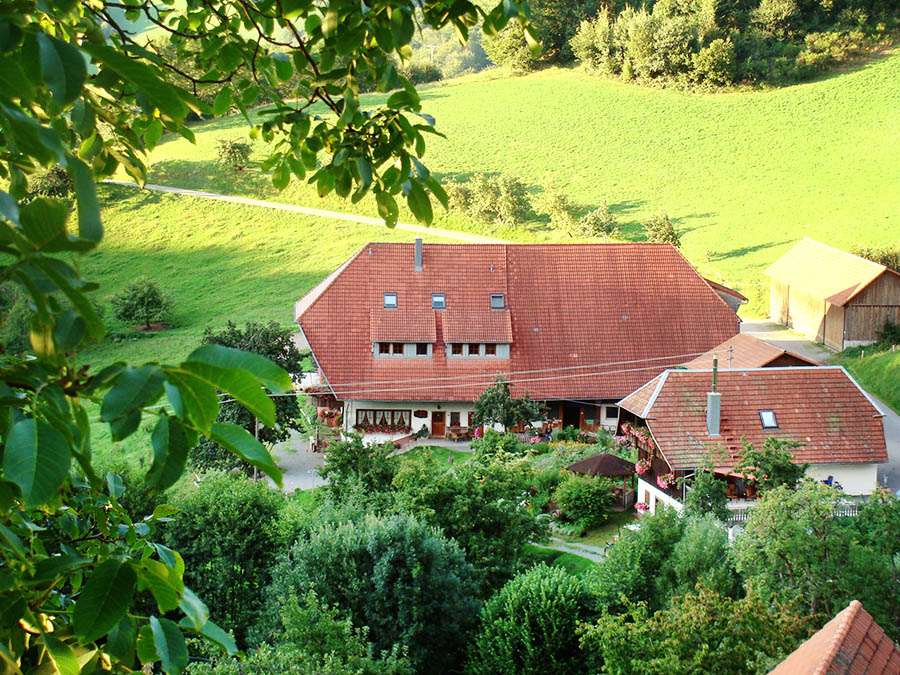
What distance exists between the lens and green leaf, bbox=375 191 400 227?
4.06m

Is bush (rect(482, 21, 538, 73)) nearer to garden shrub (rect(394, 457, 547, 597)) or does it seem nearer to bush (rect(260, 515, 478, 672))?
garden shrub (rect(394, 457, 547, 597))

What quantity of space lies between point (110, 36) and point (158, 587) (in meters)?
2.69

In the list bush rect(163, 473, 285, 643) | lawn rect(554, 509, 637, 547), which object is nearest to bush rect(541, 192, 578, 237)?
lawn rect(554, 509, 637, 547)

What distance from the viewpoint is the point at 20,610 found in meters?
2.52

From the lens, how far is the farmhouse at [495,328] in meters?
30.6

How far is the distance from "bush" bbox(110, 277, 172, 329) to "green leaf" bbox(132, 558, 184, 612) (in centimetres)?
4152

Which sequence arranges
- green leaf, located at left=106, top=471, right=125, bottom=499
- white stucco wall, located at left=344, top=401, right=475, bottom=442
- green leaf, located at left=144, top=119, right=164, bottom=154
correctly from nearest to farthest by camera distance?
green leaf, located at left=106, top=471, right=125, bottom=499 → green leaf, located at left=144, top=119, right=164, bottom=154 → white stucco wall, located at left=344, top=401, right=475, bottom=442

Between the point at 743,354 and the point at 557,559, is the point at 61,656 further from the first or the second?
the point at 743,354

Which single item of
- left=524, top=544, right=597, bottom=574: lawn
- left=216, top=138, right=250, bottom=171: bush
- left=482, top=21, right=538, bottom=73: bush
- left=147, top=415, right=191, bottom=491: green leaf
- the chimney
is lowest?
left=524, top=544, right=597, bottom=574: lawn

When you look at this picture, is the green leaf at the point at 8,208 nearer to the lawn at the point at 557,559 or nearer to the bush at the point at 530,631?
the bush at the point at 530,631

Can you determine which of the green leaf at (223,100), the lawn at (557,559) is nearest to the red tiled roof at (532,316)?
the lawn at (557,559)

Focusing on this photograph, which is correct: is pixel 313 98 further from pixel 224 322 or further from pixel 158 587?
pixel 224 322

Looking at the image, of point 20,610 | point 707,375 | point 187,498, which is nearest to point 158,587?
point 20,610

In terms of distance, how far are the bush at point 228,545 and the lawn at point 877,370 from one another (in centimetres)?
2300
